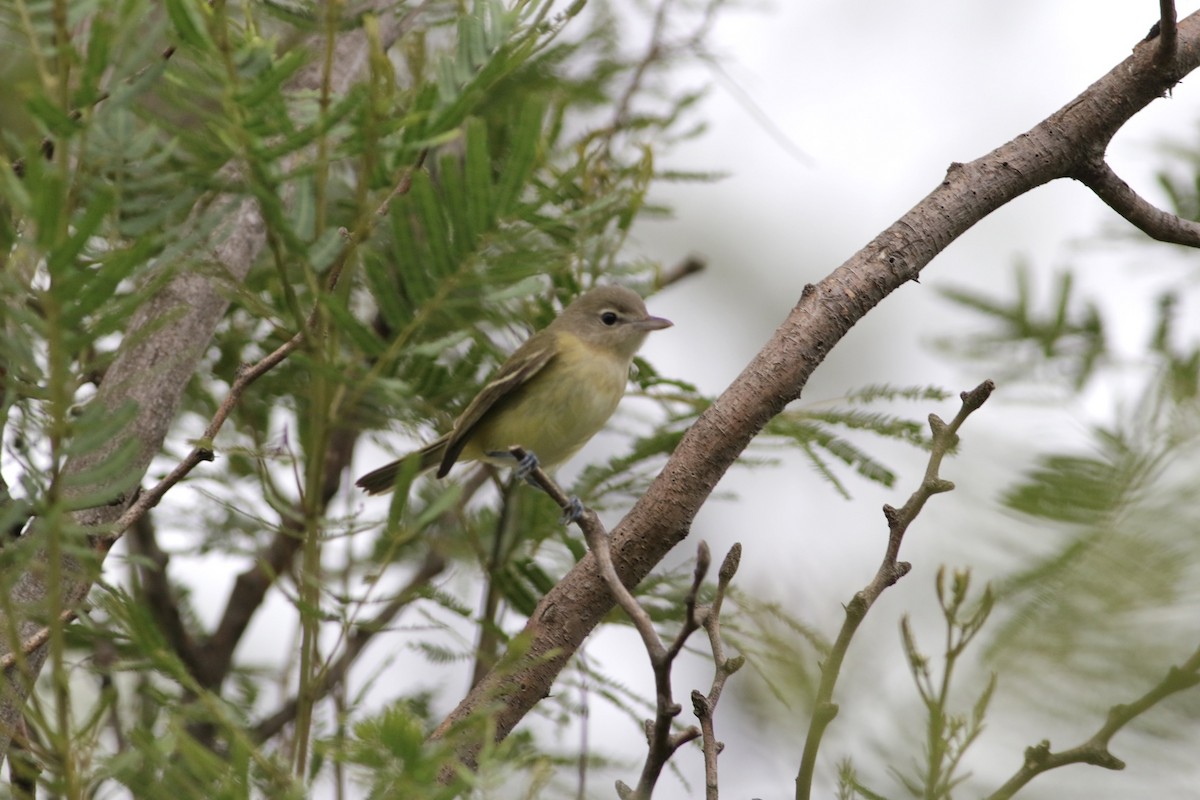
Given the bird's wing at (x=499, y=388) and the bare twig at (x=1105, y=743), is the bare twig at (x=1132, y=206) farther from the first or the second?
the bird's wing at (x=499, y=388)

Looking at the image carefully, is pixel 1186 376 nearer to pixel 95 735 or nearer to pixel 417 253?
pixel 417 253

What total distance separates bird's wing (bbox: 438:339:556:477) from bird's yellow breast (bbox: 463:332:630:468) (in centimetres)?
5

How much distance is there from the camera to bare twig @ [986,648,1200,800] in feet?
4.81

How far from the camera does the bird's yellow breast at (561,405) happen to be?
4.36 metres

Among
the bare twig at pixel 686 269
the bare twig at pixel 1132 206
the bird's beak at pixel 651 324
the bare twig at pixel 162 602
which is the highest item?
the bird's beak at pixel 651 324

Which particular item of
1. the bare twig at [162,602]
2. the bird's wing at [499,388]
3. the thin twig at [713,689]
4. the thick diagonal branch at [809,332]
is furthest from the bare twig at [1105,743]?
the bare twig at [162,602]

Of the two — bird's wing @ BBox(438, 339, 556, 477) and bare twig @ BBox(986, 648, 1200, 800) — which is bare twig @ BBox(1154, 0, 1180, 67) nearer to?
bare twig @ BBox(986, 648, 1200, 800)

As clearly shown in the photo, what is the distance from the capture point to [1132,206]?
2600mm

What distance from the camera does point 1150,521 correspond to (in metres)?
1.64

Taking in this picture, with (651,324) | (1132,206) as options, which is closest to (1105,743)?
(1132,206)

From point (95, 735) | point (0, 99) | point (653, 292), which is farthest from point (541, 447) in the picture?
point (95, 735)

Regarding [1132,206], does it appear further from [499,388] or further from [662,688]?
[499,388]

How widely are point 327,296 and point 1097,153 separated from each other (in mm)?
1629

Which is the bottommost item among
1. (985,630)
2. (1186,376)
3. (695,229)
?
(985,630)
